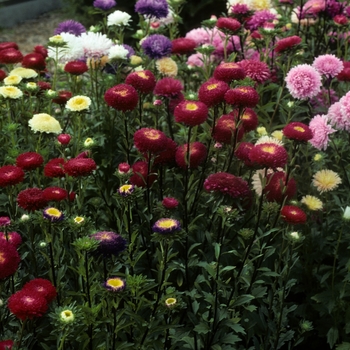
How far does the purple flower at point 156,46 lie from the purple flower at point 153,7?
0.45 metres

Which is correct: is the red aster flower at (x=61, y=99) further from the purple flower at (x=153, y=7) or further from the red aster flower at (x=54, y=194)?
the red aster flower at (x=54, y=194)

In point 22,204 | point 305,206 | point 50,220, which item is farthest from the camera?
point 305,206

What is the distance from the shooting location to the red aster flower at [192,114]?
2.23 meters

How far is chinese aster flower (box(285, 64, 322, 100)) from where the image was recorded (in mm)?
2814

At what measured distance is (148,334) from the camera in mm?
2072

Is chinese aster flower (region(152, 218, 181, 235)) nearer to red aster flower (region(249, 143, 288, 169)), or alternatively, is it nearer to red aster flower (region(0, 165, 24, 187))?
red aster flower (region(249, 143, 288, 169))

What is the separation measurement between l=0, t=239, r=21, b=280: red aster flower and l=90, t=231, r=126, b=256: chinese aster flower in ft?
0.85

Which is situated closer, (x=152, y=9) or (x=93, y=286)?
(x=93, y=286)

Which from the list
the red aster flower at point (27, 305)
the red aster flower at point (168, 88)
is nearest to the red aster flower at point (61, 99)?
the red aster flower at point (168, 88)

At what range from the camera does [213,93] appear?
7.47 ft

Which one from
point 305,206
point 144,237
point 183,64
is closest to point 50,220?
point 144,237

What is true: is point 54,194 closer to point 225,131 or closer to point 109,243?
point 109,243

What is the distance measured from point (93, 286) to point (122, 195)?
13.0 inches

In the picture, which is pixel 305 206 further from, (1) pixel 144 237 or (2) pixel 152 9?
(2) pixel 152 9
